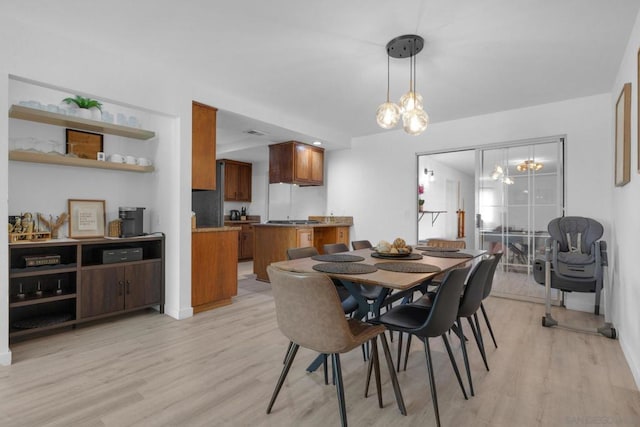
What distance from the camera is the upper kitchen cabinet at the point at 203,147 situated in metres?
3.48

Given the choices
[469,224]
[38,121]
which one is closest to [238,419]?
[38,121]

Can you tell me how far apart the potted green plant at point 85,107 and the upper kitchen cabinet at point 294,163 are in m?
2.79

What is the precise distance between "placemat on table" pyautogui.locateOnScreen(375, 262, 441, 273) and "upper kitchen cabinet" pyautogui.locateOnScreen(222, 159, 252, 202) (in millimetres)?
5737

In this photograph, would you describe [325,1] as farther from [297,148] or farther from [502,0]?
[297,148]

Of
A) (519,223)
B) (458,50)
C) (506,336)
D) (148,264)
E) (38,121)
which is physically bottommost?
(506,336)

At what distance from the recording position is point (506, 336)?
9.64ft

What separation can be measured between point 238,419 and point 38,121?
124 inches

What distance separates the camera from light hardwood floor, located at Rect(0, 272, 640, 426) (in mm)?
1755

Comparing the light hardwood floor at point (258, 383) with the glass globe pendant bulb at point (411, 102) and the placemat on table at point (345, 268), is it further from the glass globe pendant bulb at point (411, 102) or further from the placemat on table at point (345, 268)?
the glass globe pendant bulb at point (411, 102)

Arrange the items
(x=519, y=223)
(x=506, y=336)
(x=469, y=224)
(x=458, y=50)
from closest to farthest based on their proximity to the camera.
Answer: (x=458, y=50), (x=506, y=336), (x=519, y=223), (x=469, y=224)

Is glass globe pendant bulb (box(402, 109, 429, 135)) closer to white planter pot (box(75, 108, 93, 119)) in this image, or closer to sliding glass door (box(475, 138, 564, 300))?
sliding glass door (box(475, 138, 564, 300))

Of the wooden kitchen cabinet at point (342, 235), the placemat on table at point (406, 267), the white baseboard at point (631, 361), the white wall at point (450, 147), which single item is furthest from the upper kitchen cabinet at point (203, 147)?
the white baseboard at point (631, 361)

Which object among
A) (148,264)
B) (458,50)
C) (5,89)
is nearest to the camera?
(5,89)

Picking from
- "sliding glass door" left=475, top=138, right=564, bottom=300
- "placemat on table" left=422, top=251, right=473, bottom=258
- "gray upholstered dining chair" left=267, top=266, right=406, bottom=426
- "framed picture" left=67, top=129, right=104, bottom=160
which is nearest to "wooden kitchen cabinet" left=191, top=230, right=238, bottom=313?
"framed picture" left=67, top=129, right=104, bottom=160
